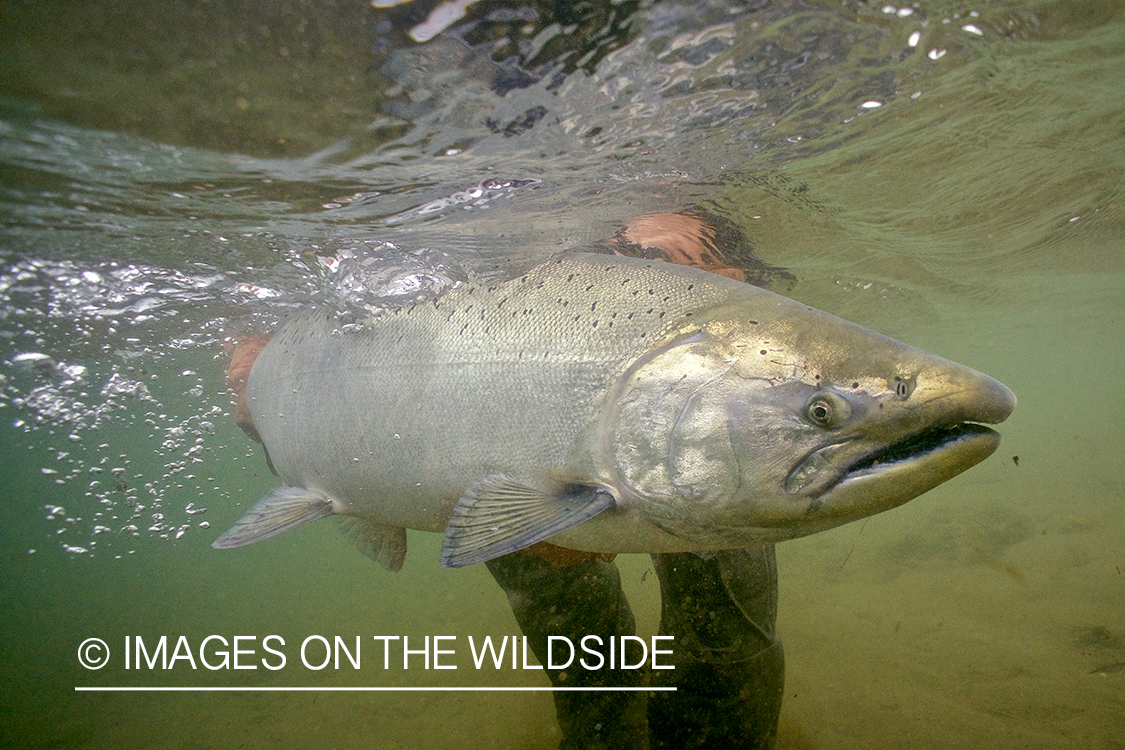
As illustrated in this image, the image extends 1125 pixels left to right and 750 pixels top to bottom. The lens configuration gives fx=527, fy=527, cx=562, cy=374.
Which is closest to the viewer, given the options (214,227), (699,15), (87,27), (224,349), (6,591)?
(87,27)

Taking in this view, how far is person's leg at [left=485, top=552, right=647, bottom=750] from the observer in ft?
12.6

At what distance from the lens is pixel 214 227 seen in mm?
5453

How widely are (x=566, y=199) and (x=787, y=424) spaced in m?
4.26

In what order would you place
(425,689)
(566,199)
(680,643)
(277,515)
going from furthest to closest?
(425,689) → (566,199) → (680,643) → (277,515)

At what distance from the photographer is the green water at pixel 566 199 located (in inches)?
136

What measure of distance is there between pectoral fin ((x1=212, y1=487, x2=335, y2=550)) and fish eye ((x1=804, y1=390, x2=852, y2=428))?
283cm

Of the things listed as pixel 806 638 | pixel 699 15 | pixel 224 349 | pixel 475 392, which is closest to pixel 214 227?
pixel 475 392

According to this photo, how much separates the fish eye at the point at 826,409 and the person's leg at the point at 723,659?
2012 mm

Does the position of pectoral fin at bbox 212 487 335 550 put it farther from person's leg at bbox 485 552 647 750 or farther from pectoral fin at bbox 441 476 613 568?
pectoral fin at bbox 441 476 613 568

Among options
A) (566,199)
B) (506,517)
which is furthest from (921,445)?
(566,199)

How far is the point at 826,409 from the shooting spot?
6.07ft

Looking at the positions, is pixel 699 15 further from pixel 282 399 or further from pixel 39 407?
pixel 39 407

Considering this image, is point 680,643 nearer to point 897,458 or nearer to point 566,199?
point 897,458

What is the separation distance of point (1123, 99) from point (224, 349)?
14669mm
